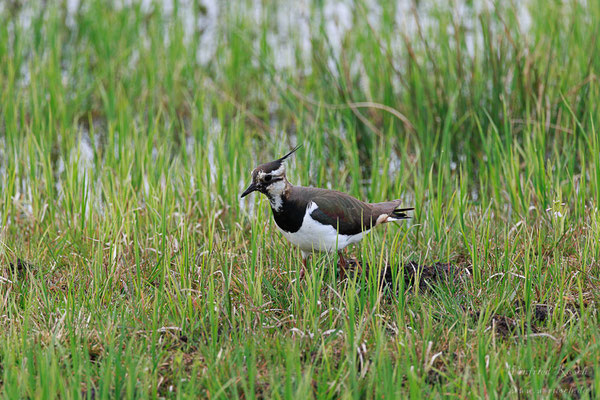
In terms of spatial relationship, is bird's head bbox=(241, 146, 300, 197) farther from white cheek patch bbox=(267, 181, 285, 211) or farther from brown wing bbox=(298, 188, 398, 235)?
brown wing bbox=(298, 188, 398, 235)

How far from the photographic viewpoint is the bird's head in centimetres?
410

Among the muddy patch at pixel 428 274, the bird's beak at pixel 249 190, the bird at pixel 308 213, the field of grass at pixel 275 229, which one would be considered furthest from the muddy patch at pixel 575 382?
the bird's beak at pixel 249 190

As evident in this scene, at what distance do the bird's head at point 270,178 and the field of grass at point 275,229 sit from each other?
0.78 feet

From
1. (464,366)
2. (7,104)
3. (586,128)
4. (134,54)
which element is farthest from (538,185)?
(134,54)

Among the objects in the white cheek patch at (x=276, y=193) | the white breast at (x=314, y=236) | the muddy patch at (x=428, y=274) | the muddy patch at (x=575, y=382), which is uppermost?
the white cheek patch at (x=276, y=193)

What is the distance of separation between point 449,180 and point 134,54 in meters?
3.81

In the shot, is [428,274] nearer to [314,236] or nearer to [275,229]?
[314,236]

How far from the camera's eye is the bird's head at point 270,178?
4.10 m

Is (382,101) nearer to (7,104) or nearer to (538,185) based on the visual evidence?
(538,185)

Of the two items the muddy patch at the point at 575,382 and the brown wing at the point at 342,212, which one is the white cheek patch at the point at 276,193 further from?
the muddy patch at the point at 575,382

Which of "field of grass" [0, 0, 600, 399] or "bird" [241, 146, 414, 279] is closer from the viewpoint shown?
"field of grass" [0, 0, 600, 399]

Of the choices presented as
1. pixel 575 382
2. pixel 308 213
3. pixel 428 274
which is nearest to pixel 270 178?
pixel 308 213

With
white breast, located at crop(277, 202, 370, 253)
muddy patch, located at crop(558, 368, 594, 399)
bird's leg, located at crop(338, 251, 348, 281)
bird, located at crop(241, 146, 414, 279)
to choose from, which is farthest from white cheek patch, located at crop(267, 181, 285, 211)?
muddy patch, located at crop(558, 368, 594, 399)

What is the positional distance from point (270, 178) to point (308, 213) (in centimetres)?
27
